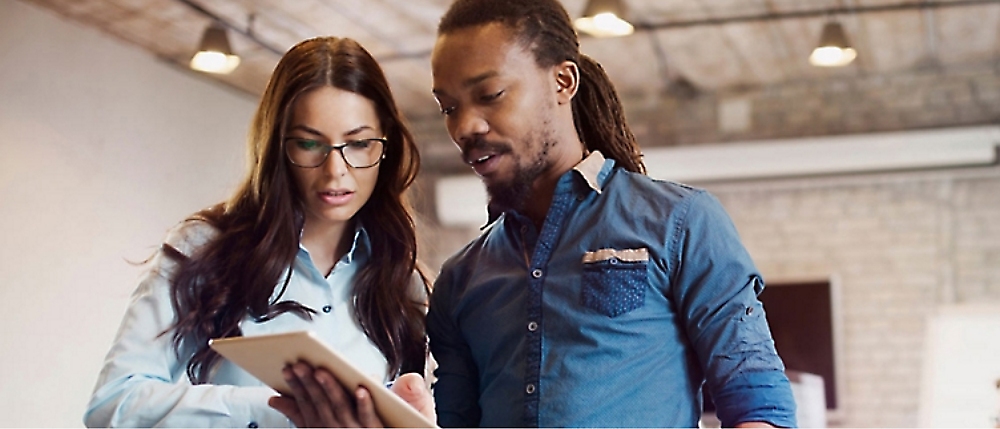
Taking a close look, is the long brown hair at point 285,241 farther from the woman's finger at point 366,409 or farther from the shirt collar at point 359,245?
the woman's finger at point 366,409

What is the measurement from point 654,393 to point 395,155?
794 mm

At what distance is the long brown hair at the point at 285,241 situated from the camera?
187cm

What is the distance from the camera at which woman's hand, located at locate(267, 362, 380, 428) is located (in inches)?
53.6

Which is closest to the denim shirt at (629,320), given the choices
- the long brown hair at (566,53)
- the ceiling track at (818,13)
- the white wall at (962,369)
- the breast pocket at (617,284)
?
the breast pocket at (617,284)

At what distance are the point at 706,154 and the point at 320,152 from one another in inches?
176

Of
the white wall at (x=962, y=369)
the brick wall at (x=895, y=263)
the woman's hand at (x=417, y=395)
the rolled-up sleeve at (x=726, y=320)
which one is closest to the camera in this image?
the rolled-up sleeve at (x=726, y=320)

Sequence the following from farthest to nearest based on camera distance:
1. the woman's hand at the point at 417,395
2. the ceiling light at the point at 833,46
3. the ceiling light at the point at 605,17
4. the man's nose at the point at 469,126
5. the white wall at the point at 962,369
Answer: the ceiling light at the point at 833,46 → the white wall at the point at 962,369 → the ceiling light at the point at 605,17 → the woman's hand at the point at 417,395 → the man's nose at the point at 469,126

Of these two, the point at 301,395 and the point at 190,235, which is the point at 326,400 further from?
the point at 190,235

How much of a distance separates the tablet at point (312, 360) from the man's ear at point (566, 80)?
1.68 feet

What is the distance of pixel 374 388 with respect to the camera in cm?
133

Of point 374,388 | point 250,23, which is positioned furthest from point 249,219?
point 250,23

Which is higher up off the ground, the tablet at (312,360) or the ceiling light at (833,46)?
the ceiling light at (833,46)

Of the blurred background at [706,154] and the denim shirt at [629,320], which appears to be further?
the blurred background at [706,154]

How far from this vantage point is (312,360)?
1337 millimetres
